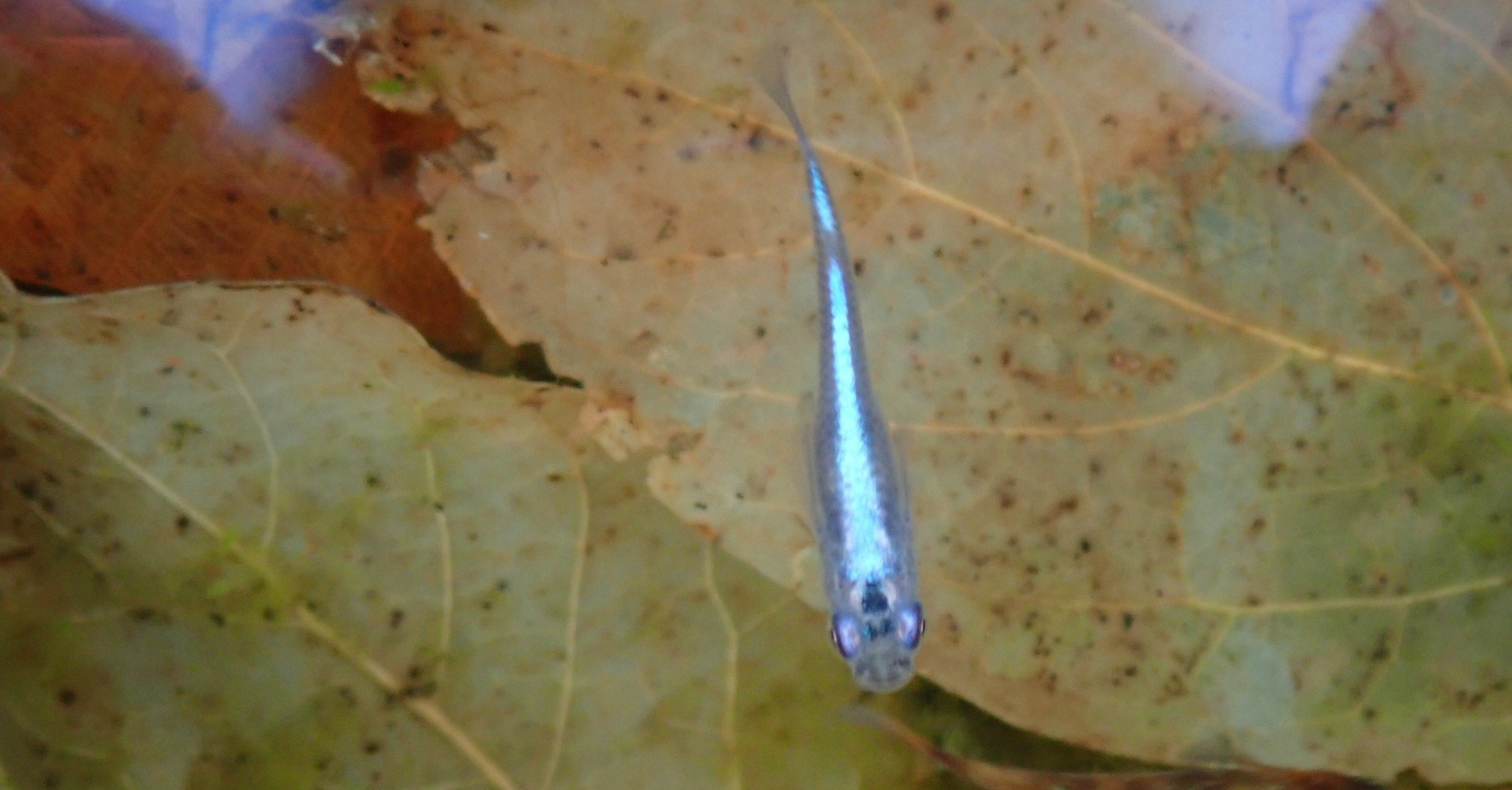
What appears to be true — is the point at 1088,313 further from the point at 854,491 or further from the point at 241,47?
the point at 241,47

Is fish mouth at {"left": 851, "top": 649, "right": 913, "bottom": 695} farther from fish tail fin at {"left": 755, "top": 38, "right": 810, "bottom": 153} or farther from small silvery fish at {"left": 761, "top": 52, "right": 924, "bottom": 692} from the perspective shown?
fish tail fin at {"left": 755, "top": 38, "right": 810, "bottom": 153}

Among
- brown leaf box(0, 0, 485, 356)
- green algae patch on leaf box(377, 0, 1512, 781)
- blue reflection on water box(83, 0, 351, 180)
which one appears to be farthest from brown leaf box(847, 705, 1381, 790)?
blue reflection on water box(83, 0, 351, 180)

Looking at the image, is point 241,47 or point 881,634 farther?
point 241,47

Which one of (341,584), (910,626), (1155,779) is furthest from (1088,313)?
(341,584)

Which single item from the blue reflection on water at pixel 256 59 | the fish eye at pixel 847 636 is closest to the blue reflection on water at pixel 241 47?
the blue reflection on water at pixel 256 59

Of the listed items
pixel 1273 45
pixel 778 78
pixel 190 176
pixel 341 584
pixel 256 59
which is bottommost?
pixel 341 584

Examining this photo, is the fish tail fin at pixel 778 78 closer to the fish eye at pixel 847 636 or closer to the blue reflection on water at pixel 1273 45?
the blue reflection on water at pixel 1273 45

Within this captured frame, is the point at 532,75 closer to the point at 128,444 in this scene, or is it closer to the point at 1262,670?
the point at 128,444

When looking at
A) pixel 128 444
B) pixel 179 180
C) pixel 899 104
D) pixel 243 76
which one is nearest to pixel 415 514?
pixel 128 444
